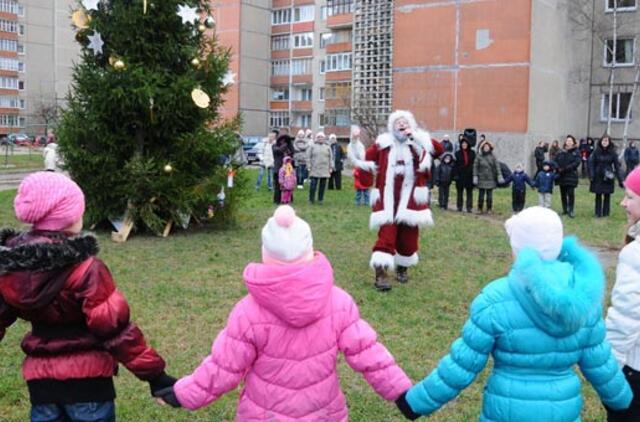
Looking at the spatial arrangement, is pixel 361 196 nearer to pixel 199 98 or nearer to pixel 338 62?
pixel 199 98

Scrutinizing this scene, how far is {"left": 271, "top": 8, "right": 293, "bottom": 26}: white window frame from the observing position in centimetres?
7138

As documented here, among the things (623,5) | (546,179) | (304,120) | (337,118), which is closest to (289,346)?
(546,179)

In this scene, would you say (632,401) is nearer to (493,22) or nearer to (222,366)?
(222,366)

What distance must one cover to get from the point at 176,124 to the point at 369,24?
2658 centimetres

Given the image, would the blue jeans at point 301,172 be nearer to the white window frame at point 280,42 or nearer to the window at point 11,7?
the white window frame at point 280,42

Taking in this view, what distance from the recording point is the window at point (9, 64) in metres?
81.8

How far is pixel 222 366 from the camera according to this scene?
10.4ft

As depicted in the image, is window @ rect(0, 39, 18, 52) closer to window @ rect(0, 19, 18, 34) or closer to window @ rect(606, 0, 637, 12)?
window @ rect(0, 19, 18, 34)

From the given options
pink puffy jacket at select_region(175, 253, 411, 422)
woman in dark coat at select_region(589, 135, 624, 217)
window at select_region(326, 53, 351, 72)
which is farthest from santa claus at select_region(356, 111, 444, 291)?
window at select_region(326, 53, 351, 72)

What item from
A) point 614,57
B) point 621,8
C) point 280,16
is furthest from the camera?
point 280,16

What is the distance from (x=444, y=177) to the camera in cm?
1730

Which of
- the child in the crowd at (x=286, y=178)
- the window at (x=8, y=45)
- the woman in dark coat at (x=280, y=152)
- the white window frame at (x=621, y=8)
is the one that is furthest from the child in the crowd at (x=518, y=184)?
the window at (x=8, y=45)

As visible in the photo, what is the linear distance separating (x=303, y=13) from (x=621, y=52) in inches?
1537

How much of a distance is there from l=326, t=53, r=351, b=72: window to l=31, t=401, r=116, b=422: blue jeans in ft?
195
